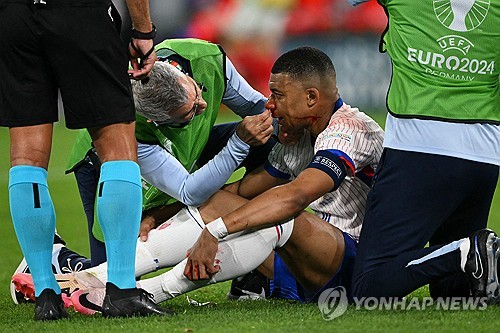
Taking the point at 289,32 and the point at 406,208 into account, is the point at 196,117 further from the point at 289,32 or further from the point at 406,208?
the point at 289,32

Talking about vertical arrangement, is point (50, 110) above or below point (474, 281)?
above

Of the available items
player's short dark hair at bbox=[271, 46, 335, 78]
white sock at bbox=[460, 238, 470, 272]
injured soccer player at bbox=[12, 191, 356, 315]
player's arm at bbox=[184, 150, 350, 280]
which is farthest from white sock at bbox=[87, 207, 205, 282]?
white sock at bbox=[460, 238, 470, 272]

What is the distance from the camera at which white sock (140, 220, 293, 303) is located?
426 cm

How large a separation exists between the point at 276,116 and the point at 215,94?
52 centimetres

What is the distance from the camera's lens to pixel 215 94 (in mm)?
5148

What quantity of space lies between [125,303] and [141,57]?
0.93 meters

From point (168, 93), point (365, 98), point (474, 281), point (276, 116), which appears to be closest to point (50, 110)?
point (168, 93)

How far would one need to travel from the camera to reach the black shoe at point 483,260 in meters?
3.85

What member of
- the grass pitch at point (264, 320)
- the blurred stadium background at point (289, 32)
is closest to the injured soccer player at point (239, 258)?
the grass pitch at point (264, 320)

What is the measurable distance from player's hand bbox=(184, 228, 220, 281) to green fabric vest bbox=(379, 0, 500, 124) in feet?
2.97

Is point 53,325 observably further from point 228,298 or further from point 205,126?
point 205,126

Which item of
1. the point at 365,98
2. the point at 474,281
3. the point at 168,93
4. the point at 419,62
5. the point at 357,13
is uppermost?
the point at 419,62

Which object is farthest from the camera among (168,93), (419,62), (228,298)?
(228,298)

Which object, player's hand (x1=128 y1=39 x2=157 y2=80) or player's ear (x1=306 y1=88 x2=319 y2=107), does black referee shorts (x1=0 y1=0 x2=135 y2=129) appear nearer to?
player's hand (x1=128 y1=39 x2=157 y2=80)
